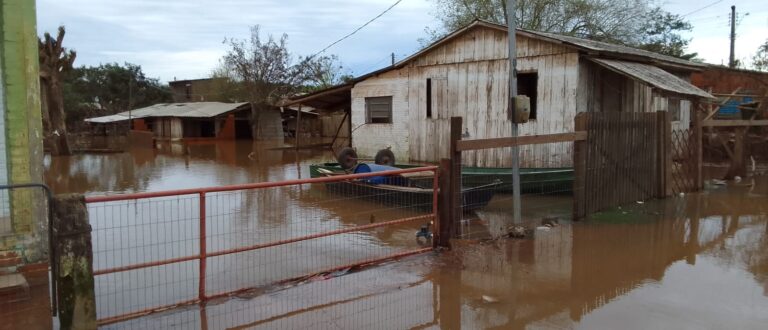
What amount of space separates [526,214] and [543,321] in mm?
6017

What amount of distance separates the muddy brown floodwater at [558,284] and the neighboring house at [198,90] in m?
47.6

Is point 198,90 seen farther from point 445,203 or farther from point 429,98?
point 445,203

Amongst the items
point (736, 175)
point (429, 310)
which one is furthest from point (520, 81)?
point (429, 310)

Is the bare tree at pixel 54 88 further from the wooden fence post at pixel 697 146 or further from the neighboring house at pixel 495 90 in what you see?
the wooden fence post at pixel 697 146

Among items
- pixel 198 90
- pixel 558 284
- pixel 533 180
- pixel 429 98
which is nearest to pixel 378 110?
pixel 429 98

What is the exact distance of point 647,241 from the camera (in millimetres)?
8766

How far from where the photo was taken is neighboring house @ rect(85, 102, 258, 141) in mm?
41616

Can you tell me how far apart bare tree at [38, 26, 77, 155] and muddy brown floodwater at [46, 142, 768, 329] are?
2279 centimetres

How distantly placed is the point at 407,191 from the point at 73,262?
6.98 metres

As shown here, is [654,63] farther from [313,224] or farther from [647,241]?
[313,224]

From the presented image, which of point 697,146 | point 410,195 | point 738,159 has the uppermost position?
point 697,146

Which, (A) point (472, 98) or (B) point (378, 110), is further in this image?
(B) point (378, 110)

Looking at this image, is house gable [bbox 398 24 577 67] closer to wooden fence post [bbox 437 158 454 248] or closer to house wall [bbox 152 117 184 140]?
wooden fence post [bbox 437 158 454 248]

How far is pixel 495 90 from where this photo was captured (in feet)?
53.4
